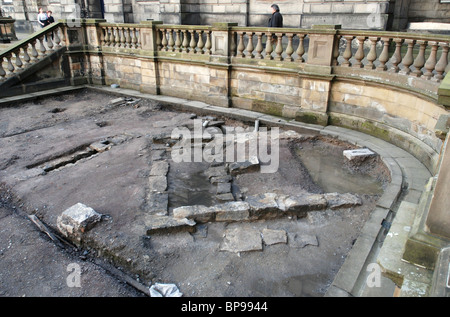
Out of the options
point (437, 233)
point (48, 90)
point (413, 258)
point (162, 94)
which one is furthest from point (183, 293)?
point (48, 90)

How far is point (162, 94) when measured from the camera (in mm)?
11578

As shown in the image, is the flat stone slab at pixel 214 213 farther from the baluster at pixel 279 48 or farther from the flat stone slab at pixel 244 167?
the baluster at pixel 279 48

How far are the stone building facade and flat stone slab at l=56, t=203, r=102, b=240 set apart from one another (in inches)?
438

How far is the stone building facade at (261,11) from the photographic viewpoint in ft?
38.7

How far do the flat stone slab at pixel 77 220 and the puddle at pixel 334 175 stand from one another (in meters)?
3.79

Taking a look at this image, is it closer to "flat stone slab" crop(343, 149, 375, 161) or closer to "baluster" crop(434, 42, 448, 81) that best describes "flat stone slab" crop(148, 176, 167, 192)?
"flat stone slab" crop(343, 149, 375, 161)

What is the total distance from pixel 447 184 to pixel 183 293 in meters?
2.88

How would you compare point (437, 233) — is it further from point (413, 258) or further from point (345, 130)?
point (345, 130)

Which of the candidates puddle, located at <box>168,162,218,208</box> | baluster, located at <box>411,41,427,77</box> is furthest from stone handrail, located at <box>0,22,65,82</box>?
baluster, located at <box>411,41,427,77</box>

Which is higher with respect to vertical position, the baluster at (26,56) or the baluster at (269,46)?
the baluster at (269,46)

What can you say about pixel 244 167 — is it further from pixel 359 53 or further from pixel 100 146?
pixel 359 53

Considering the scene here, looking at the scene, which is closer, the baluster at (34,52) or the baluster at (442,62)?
the baluster at (442,62)

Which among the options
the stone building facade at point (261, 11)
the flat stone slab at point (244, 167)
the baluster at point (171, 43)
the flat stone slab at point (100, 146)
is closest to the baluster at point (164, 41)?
the baluster at point (171, 43)

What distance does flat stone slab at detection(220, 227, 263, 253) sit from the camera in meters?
4.36
